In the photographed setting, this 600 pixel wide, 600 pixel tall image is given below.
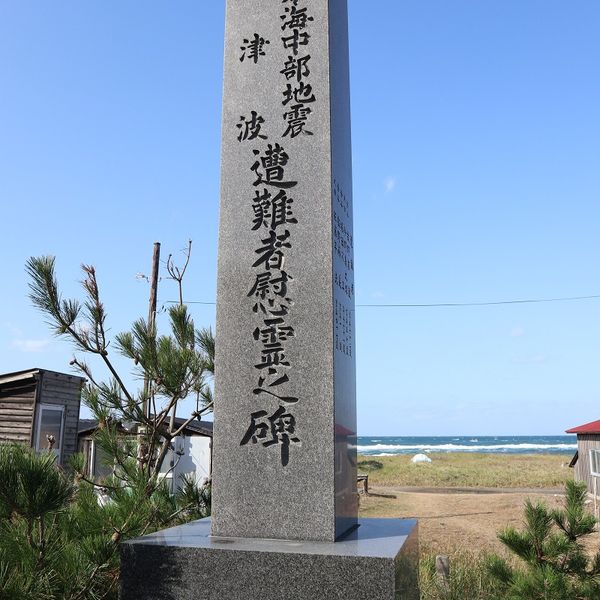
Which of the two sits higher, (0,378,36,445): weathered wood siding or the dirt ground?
(0,378,36,445): weathered wood siding

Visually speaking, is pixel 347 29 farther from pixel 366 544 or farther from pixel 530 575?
pixel 530 575

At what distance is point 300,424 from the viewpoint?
2.90m

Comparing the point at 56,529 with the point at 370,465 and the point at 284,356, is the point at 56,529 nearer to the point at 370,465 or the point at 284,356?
the point at 284,356

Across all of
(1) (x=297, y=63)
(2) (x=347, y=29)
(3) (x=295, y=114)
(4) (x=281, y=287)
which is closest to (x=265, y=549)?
(4) (x=281, y=287)

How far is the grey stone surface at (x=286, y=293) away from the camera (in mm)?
2877

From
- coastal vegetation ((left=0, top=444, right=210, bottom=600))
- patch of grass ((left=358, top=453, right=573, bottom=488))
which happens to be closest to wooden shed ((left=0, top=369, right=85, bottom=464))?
coastal vegetation ((left=0, top=444, right=210, bottom=600))

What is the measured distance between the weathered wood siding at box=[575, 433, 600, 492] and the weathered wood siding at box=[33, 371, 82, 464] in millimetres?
11819

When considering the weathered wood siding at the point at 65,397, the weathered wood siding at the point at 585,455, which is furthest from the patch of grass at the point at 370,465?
the weathered wood siding at the point at 65,397

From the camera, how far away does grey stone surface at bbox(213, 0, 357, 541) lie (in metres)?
Answer: 2.88

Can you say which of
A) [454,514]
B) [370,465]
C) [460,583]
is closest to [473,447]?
[370,465]

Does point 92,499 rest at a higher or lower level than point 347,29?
lower

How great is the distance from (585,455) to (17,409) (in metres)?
13.0

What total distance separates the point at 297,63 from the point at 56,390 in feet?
41.0

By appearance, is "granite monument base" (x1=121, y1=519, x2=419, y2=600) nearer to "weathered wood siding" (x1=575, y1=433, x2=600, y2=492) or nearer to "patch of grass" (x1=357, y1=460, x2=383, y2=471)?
"weathered wood siding" (x1=575, y1=433, x2=600, y2=492)
